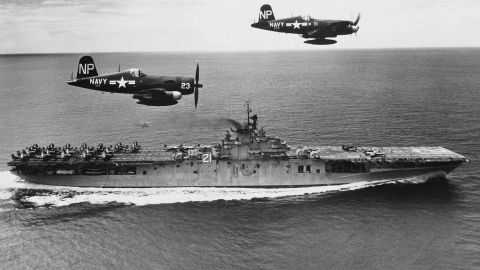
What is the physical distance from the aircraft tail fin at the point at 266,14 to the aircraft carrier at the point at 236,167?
54.3ft

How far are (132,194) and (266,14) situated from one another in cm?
2207

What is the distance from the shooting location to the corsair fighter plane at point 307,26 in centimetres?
2423

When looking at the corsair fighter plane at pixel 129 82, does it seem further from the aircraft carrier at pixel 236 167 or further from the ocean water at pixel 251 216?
the aircraft carrier at pixel 236 167

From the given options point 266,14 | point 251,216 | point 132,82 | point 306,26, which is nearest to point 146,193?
point 251,216

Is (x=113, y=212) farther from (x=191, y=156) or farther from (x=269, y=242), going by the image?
(x=269, y=242)

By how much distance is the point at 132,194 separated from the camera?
38312 mm

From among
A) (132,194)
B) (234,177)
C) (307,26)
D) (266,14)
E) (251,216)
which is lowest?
(251,216)

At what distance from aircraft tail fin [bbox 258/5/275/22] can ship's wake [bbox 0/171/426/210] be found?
1757 centimetres

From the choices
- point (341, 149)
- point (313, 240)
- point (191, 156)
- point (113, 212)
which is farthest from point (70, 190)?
point (341, 149)

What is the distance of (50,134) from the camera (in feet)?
184

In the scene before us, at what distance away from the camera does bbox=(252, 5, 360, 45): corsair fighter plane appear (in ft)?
79.5

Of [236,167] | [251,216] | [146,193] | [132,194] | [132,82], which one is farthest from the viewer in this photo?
[236,167]

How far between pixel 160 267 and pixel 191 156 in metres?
15.2

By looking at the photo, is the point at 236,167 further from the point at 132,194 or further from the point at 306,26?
the point at 306,26
